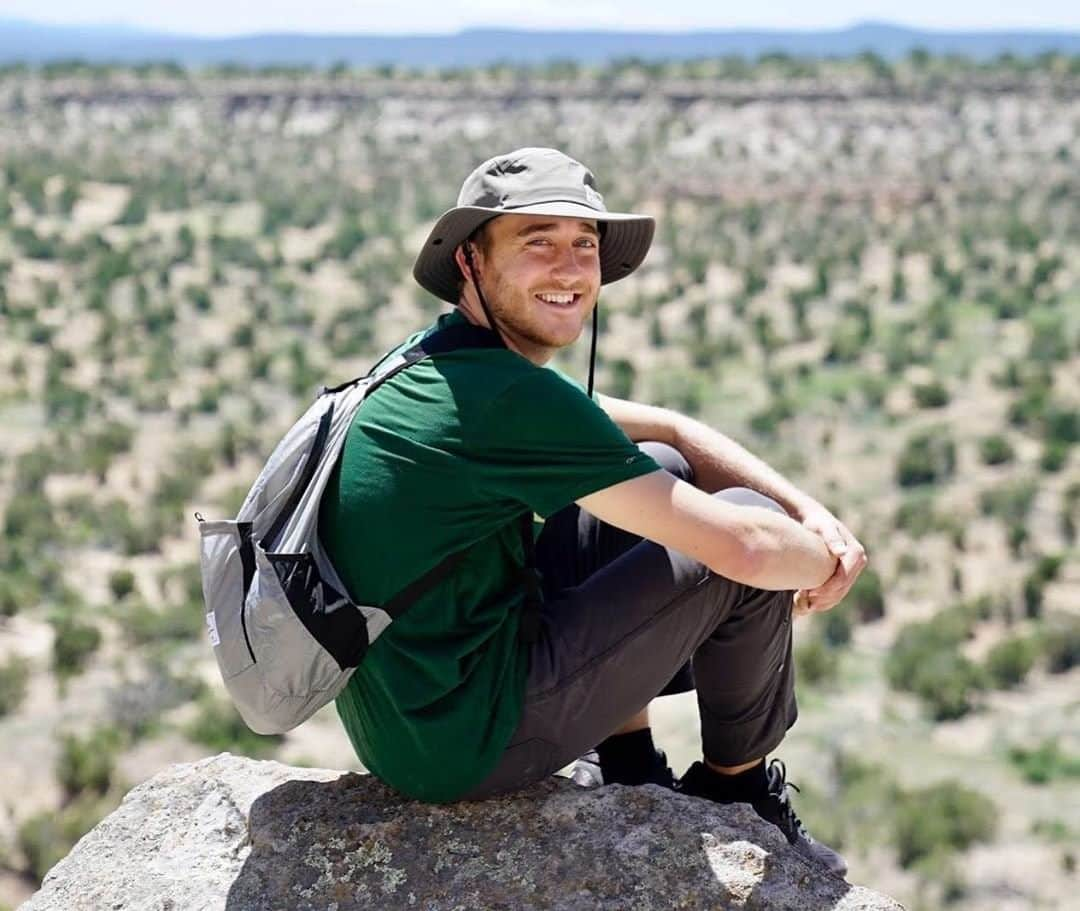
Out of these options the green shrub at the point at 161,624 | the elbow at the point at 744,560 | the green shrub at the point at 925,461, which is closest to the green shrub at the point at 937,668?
the green shrub at the point at 925,461

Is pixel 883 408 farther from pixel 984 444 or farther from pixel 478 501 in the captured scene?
pixel 478 501

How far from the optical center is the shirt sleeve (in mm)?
2506

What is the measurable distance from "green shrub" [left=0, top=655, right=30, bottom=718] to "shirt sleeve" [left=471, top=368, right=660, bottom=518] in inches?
239

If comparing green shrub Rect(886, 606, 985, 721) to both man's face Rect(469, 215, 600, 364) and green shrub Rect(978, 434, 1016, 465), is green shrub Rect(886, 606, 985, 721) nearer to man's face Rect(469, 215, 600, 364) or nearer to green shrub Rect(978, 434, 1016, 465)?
green shrub Rect(978, 434, 1016, 465)

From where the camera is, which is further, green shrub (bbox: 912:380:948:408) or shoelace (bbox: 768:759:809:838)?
green shrub (bbox: 912:380:948:408)

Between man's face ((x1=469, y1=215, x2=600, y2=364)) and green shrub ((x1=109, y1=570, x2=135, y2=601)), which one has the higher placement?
man's face ((x1=469, y1=215, x2=600, y2=364))

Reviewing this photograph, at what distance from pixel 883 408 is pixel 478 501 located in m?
12.0

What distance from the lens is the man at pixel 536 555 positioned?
255cm

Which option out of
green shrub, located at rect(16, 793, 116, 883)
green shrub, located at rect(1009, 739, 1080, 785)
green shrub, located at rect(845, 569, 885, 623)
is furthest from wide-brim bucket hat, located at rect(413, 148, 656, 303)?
green shrub, located at rect(845, 569, 885, 623)

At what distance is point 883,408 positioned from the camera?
45.9ft

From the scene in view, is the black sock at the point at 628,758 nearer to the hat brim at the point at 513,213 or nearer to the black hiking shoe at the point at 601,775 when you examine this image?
the black hiking shoe at the point at 601,775

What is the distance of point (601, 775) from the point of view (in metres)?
3.17

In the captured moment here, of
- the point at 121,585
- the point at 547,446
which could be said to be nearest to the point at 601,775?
the point at 547,446

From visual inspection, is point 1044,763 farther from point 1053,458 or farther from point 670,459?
point 1053,458
